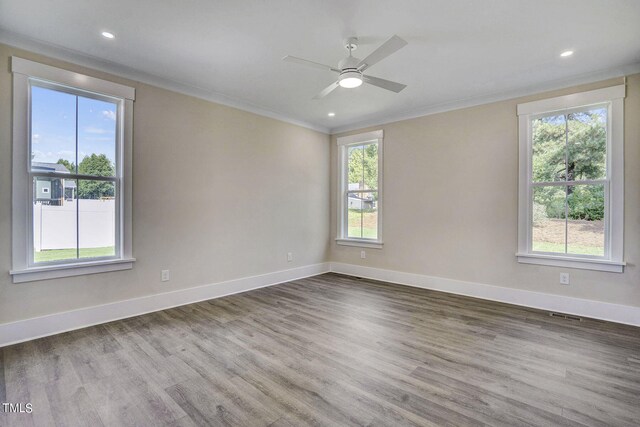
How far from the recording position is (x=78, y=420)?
1725mm

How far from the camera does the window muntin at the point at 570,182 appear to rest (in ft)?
11.3

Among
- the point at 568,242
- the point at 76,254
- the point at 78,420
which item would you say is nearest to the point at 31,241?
the point at 76,254

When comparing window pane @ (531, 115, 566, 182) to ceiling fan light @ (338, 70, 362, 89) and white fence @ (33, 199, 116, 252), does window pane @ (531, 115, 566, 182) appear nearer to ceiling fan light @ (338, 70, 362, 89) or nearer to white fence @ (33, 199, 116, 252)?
ceiling fan light @ (338, 70, 362, 89)

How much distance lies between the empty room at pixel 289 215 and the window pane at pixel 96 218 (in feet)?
0.07

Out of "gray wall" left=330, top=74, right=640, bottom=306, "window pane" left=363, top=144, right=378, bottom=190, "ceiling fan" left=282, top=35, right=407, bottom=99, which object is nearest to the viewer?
"ceiling fan" left=282, top=35, right=407, bottom=99

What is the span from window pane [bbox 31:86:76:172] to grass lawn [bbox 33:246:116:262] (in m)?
0.80

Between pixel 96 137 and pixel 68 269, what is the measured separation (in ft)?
4.53

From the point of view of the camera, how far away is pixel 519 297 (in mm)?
3861

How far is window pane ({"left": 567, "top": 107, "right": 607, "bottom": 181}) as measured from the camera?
343cm

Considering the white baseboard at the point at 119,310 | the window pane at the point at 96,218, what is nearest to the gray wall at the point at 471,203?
the white baseboard at the point at 119,310

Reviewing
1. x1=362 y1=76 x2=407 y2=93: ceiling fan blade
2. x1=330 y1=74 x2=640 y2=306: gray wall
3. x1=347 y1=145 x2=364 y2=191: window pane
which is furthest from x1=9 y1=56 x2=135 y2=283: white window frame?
x1=330 y1=74 x2=640 y2=306: gray wall

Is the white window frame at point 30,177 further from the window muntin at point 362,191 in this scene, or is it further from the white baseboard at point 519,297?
the white baseboard at point 519,297

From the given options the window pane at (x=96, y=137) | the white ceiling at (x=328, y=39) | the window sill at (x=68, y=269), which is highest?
the white ceiling at (x=328, y=39)

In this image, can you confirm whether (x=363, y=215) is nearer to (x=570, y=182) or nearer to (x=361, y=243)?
(x=361, y=243)
